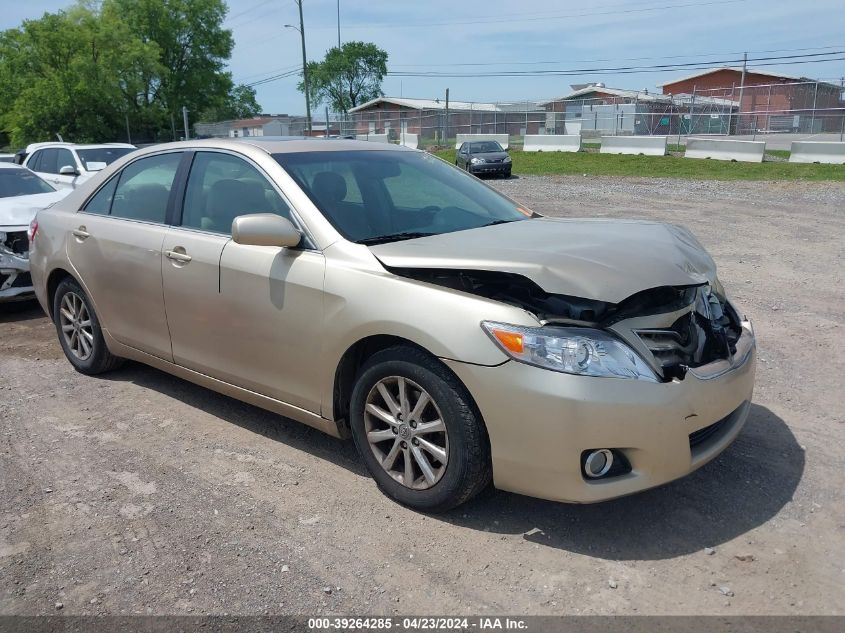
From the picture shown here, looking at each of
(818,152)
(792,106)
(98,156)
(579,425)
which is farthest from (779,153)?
(579,425)

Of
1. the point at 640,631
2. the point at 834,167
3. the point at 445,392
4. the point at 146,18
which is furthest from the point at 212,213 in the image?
the point at 146,18

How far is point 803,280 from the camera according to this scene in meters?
7.88

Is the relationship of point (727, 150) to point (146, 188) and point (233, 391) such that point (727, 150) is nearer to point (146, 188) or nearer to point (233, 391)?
point (146, 188)

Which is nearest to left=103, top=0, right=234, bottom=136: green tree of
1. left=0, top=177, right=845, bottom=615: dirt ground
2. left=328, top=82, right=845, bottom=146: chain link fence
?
left=328, top=82, right=845, bottom=146: chain link fence

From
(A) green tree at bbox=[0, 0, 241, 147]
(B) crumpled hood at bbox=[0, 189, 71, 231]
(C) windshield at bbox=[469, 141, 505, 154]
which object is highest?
(A) green tree at bbox=[0, 0, 241, 147]

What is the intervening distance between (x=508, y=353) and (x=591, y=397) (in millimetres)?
376

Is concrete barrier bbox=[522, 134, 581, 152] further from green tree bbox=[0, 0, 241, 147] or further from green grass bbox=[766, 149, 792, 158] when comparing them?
green tree bbox=[0, 0, 241, 147]

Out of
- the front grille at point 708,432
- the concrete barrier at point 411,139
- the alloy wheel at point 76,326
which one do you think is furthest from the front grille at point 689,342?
the concrete barrier at point 411,139

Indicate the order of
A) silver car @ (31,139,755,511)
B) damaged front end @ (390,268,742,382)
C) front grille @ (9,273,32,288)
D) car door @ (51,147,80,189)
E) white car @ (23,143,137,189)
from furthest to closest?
white car @ (23,143,137,189), car door @ (51,147,80,189), front grille @ (9,273,32,288), damaged front end @ (390,268,742,382), silver car @ (31,139,755,511)

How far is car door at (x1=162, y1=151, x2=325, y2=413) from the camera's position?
372cm

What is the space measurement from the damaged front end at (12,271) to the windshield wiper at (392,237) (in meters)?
5.22

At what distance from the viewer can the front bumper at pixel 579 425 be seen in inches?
114

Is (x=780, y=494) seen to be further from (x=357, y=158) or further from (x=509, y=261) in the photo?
(x=357, y=158)

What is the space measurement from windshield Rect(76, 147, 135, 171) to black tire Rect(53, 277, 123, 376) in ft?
28.9
